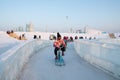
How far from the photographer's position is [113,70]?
8469mm

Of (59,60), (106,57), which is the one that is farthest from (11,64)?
(59,60)

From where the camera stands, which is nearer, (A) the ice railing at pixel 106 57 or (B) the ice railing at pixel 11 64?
(B) the ice railing at pixel 11 64

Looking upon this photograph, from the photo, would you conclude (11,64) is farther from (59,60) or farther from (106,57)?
(59,60)

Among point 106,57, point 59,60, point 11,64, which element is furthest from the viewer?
point 59,60

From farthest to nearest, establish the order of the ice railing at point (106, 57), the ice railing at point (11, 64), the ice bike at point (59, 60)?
the ice bike at point (59, 60) < the ice railing at point (106, 57) < the ice railing at point (11, 64)

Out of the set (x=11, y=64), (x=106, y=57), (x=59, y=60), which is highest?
(x=11, y=64)

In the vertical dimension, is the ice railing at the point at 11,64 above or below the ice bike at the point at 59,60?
above

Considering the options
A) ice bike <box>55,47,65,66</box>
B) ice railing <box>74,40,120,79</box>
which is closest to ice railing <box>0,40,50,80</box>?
ice bike <box>55,47,65,66</box>

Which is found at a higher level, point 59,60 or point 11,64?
point 11,64

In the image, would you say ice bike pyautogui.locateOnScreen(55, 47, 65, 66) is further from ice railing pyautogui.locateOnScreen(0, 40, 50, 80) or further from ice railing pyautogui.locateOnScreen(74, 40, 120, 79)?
ice railing pyautogui.locateOnScreen(0, 40, 50, 80)

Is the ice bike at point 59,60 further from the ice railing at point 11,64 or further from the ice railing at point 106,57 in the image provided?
the ice railing at point 11,64

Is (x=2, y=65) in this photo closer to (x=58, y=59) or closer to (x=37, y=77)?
(x=37, y=77)

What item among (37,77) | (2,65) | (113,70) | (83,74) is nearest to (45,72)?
(37,77)

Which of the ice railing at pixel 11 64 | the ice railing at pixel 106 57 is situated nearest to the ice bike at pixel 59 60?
the ice railing at pixel 106 57
